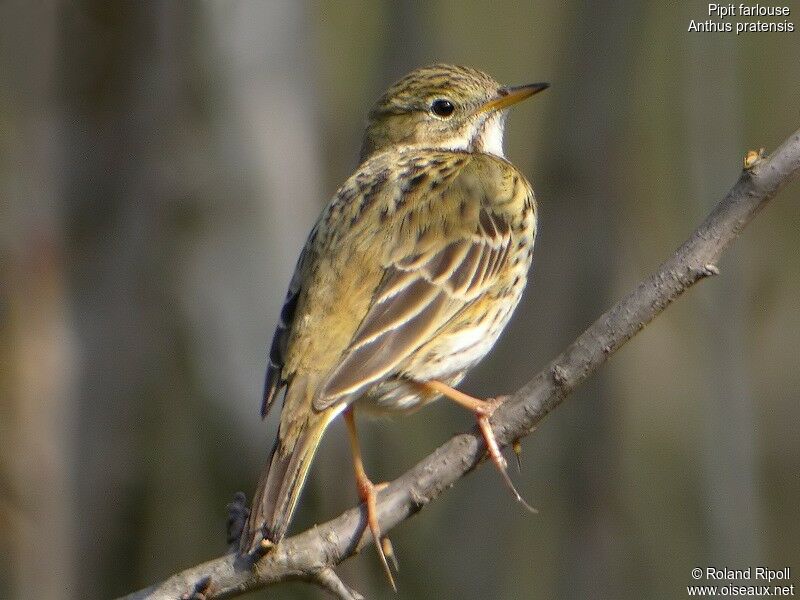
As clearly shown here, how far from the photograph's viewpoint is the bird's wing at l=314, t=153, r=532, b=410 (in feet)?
15.5

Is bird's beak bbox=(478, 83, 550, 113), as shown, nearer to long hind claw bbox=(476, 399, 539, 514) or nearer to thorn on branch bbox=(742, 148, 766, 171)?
long hind claw bbox=(476, 399, 539, 514)

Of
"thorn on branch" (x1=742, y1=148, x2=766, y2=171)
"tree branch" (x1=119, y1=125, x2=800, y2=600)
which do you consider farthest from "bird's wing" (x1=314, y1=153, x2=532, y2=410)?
"thorn on branch" (x1=742, y1=148, x2=766, y2=171)

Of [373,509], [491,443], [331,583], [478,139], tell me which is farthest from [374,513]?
[478,139]

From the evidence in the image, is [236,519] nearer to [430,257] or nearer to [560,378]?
[560,378]

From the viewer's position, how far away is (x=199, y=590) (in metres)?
3.94

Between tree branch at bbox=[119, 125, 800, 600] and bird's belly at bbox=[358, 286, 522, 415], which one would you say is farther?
bird's belly at bbox=[358, 286, 522, 415]

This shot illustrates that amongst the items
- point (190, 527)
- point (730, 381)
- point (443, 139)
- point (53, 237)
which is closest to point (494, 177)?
point (443, 139)

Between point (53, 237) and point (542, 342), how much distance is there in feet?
9.99

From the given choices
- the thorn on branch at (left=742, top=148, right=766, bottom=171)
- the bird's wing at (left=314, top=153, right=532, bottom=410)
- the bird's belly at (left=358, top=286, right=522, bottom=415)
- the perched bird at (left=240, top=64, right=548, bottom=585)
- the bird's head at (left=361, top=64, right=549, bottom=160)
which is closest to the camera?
the thorn on branch at (left=742, top=148, right=766, bottom=171)

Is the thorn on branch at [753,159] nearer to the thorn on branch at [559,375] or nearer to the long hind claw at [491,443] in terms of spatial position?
the thorn on branch at [559,375]

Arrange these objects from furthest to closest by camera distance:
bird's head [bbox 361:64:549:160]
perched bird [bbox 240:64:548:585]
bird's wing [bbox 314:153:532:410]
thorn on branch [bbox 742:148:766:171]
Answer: bird's head [bbox 361:64:549:160], bird's wing [bbox 314:153:532:410], perched bird [bbox 240:64:548:585], thorn on branch [bbox 742:148:766:171]

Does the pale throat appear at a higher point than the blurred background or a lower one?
higher

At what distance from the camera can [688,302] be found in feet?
28.8

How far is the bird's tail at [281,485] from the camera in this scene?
401 cm
